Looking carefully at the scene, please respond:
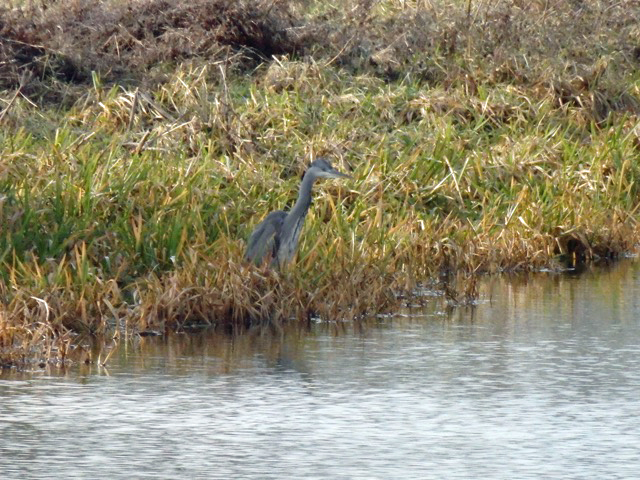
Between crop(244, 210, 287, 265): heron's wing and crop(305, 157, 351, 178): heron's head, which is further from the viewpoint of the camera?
crop(305, 157, 351, 178): heron's head

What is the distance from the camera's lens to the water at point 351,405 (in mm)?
7301

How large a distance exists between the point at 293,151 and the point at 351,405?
9376 millimetres

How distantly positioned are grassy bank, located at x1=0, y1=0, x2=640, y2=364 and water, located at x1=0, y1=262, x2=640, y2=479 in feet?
2.10

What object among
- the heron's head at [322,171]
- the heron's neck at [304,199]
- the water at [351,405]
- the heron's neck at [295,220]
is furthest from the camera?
the heron's head at [322,171]

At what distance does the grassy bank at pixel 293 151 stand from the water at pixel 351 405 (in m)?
0.64

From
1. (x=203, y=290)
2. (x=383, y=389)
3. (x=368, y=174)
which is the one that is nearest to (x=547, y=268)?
(x=368, y=174)

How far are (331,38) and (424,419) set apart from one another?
47.1ft

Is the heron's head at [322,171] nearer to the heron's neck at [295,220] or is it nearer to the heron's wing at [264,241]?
the heron's neck at [295,220]

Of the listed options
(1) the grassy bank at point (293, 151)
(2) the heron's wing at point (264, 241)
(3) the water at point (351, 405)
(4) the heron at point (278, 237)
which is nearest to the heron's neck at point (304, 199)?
(4) the heron at point (278, 237)

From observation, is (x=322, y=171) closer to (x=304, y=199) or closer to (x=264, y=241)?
(x=304, y=199)

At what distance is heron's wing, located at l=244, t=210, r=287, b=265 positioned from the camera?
12508mm

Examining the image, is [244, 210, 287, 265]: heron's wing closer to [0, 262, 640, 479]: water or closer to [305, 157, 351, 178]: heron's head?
[305, 157, 351, 178]: heron's head

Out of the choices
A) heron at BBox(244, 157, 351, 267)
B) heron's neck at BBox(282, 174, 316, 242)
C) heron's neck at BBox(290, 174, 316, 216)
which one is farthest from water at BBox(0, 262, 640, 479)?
heron's neck at BBox(290, 174, 316, 216)

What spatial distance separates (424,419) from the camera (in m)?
8.33
